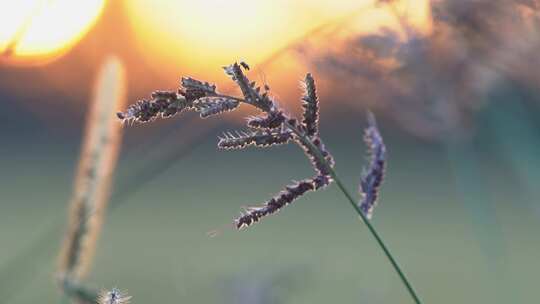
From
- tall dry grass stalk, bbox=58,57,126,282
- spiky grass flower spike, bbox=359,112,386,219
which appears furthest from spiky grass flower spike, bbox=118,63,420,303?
tall dry grass stalk, bbox=58,57,126,282

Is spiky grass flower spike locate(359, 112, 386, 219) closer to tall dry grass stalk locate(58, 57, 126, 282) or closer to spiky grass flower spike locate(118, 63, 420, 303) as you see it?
spiky grass flower spike locate(118, 63, 420, 303)

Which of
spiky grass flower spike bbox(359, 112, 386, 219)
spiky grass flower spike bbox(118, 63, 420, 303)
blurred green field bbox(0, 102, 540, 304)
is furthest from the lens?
blurred green field bbox(0, 102, 540, 304)

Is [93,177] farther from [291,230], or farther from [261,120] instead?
[291,230]

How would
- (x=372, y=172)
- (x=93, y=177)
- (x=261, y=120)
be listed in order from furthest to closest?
(x=93, y=177) → (x=372, y=172) → (x=261, y=120)

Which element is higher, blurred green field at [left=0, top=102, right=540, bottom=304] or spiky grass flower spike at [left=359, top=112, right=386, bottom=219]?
blurred green field at [left=0, top=102, right=540, bottom=304]

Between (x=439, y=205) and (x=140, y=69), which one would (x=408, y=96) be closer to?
(x=140, y=69)

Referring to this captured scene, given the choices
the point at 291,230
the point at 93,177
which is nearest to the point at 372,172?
the point at 93,177

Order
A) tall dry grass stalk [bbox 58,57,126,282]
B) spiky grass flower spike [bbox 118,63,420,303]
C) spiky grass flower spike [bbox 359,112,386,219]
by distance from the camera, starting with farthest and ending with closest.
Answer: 1. tall dry grass stalk [bbox 58,57,126,282]
2. spiky grass flower spike [bbox 359,112,386,219]
3. spiky grass flower spike [bbox 118,63,420,303]
